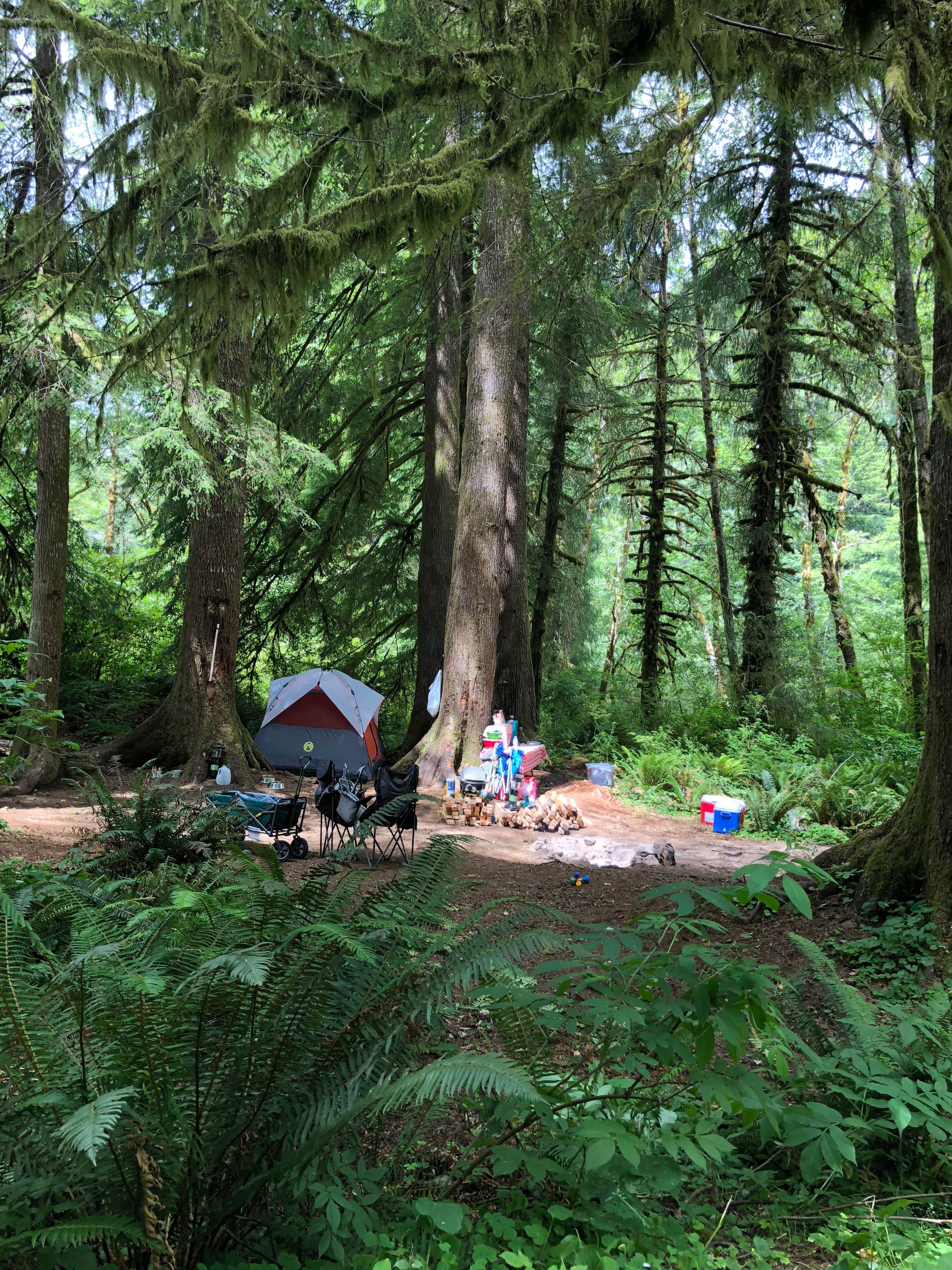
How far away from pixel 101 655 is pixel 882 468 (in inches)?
780

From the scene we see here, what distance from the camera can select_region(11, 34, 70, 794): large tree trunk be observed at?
24.0 feet

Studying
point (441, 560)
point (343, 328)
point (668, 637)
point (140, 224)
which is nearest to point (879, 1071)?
point (140, 224)

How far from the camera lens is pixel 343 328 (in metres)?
12.2

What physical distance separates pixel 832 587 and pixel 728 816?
690cm

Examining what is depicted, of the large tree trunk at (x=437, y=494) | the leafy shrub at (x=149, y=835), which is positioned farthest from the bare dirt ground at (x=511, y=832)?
the large tree trunk at (x=437, y=494)

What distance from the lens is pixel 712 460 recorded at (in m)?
14.3

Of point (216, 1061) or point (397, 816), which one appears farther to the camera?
point (397, 816)

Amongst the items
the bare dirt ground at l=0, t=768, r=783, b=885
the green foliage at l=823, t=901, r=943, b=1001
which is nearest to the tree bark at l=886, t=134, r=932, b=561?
the bare dirt ground at l=0, t=768, r=783, b=885

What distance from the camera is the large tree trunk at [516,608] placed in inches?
432

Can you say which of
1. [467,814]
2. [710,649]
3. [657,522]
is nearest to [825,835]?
[467,814]

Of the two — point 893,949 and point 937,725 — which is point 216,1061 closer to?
point 893,949

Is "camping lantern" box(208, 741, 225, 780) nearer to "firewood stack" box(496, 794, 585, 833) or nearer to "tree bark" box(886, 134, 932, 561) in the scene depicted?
"firewood stack" box(496, 794, 585, 833)

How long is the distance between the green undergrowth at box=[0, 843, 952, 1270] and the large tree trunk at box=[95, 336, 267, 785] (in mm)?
6697

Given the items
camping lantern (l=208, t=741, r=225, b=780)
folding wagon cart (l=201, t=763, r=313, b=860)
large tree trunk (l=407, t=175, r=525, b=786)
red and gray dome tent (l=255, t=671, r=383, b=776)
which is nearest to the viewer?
folding wagon cart (l=201, t=763, r=313, b=860)
